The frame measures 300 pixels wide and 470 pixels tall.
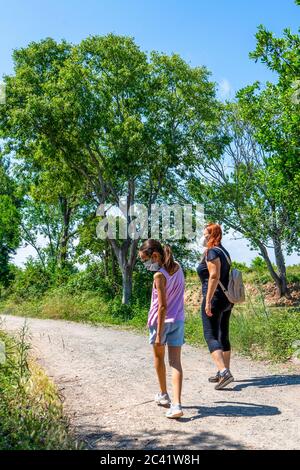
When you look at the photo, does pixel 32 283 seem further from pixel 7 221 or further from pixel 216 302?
pixel 216 302

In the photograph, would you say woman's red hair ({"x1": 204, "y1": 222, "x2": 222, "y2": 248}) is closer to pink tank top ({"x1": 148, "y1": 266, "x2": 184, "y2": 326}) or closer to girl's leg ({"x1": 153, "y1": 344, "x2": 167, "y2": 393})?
pink tank top ({"x1": 148, "y1": 266, "x2": 184, "y2": 326})

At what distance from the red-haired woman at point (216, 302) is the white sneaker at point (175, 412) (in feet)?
5.16

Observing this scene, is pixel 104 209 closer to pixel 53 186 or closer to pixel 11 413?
pixel 53 186

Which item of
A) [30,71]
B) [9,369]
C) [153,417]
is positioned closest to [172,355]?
[153,417]

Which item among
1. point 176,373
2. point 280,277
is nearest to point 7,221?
point 280,277

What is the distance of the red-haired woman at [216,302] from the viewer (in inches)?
282

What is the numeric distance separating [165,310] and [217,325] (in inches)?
69.4

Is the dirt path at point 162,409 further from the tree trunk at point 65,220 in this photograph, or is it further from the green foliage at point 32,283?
the tree trunk at point 65,220

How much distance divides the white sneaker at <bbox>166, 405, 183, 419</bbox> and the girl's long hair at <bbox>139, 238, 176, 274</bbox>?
1.36 m

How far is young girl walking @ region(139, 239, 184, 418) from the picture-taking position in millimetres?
5816

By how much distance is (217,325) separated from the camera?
740cm

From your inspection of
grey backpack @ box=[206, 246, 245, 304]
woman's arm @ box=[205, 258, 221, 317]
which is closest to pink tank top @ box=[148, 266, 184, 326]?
woman's arm @ box=[205, 258, 221, 317]

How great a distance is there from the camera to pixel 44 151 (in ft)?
78.9

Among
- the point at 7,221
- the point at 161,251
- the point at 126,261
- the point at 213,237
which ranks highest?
the point at 7,221
